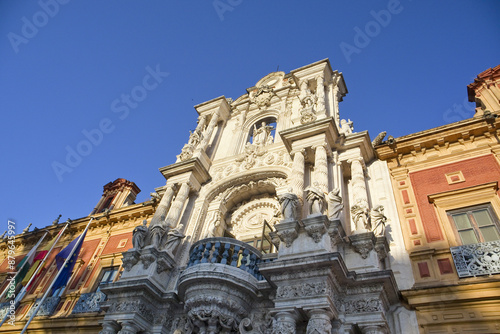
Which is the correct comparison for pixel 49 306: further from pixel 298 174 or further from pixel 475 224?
pixel 475 224

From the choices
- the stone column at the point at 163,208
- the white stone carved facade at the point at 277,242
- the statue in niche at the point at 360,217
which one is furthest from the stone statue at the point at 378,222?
the stone column at the point at 163,208

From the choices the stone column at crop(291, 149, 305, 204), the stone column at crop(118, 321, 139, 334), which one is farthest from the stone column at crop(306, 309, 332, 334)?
the stone column at crop(118, 321, 139, 334)

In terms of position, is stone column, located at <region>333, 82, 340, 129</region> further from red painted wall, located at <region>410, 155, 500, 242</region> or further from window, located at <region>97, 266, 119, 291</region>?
window, located at <region>97, 266, 119, 291</region>

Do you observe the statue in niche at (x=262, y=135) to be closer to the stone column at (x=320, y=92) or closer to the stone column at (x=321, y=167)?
the stone column at (x=320, y=92)

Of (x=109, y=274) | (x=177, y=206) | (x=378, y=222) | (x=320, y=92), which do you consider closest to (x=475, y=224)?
(x=378, y=222)

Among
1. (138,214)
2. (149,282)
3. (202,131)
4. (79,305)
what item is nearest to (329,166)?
(149,282)

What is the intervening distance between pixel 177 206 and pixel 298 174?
460 cm

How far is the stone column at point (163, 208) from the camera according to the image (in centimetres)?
1171

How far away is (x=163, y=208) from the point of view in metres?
12.3

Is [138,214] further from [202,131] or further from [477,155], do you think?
[477,155]

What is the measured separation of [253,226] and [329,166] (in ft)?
11.2

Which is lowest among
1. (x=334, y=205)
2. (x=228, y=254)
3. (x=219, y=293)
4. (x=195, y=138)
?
(x=219, y=293)

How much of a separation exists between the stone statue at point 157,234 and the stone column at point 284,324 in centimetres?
493

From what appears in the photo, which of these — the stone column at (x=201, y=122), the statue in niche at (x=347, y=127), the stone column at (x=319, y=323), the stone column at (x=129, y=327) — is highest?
the stone column at (x=201, y=122)
